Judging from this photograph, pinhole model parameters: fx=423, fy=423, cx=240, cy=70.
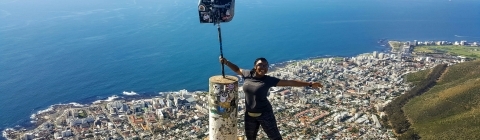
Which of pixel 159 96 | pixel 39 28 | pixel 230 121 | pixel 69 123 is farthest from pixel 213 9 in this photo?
pixel 39 28

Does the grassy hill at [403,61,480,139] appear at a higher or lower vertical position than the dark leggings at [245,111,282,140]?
lower

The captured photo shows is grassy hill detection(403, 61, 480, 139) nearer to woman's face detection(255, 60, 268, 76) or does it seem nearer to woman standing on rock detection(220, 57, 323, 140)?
woman standing on rock detection(220, 57, 323, 140)

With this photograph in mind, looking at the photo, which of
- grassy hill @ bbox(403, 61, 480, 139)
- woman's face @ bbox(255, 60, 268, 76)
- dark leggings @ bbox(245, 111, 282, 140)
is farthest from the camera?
grassy hill @ bbox(403, 61, 480, 139)

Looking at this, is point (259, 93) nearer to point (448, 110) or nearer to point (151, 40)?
point (448, 110)

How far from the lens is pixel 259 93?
511 centimetres

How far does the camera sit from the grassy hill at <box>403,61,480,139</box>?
25.6 metres

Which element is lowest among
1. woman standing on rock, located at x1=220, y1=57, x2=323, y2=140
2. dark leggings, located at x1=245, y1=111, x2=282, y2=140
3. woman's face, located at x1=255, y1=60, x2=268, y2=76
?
dark leggings, located at x1=245, y1=111, x2=282, y2=140

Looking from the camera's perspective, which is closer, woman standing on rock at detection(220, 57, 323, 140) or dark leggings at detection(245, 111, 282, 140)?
woman standing on rock at detection(220, 57, 323, 140)

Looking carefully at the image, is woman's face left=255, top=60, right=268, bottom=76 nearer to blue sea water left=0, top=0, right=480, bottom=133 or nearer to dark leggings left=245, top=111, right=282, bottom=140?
dark leggings left=245, top=111, right=282, bottom=140

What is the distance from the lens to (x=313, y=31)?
254ft

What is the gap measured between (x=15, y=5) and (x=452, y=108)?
98.7 meters

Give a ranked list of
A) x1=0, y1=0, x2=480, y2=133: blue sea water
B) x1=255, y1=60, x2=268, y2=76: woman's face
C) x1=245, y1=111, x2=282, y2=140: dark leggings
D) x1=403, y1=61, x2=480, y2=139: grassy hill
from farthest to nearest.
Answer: x1=0, y1=0, x2=480, y2=133: blue sea water
x1=403, y1=61, x2=480, y2=139: grassy hill
x1=245, y1=111, x2=282, y2=140: dark leggings
x1=255, y1=60, x2=268, y2=76: woman's face

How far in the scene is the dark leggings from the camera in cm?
535

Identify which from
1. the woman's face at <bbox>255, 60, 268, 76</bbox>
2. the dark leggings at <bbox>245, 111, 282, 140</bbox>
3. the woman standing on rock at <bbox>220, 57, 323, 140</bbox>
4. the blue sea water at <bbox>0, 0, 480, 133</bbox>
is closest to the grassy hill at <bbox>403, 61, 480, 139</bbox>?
the blue sea water at <bbox>0, 0, 480, 133</bbox>
